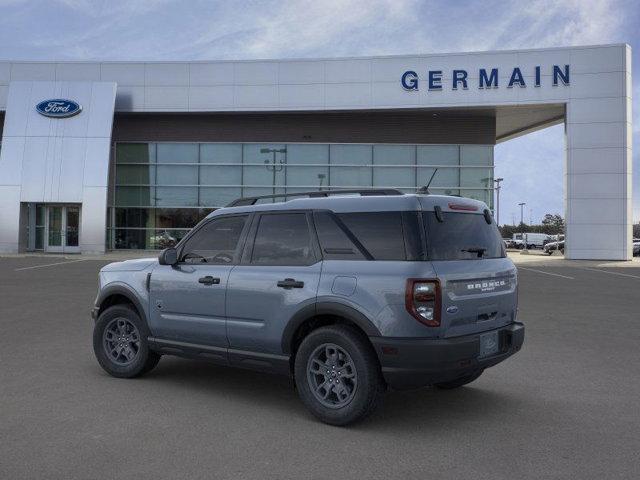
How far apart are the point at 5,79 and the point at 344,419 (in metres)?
32.5

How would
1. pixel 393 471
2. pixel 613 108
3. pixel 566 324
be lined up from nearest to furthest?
pixel 393 471 < pixel 566 324 < pixel 613 108

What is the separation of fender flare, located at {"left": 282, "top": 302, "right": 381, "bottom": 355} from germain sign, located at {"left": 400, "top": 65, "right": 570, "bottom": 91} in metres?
25.9

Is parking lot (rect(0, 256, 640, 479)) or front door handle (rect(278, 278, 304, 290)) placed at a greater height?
front door handle (rect(278, 278, 304, 290))

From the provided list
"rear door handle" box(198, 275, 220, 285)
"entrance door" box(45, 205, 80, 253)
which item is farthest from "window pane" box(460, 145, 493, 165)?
"rear door handle" box(198, 275, 220, 285)

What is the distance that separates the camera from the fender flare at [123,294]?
6.00 metres

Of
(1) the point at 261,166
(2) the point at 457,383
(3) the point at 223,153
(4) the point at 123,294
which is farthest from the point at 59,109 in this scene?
(2) the point at 457,383

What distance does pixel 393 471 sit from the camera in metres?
3.80

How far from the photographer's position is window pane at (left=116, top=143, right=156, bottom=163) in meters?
31.9

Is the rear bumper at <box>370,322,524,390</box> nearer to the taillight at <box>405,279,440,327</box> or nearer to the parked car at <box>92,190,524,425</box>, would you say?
the parked car at <box>92,190,524,425</box>

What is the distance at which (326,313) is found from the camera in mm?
4723

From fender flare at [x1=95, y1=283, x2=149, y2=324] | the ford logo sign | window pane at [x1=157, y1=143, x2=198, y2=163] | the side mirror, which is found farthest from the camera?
window pane at [x1=157, y1=143, x2=198, y2=163]

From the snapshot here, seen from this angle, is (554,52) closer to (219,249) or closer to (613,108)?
(613,108)

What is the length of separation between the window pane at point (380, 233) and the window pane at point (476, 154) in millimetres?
27423

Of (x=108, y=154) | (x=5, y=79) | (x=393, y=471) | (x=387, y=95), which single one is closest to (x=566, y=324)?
(x=393, y=471)
